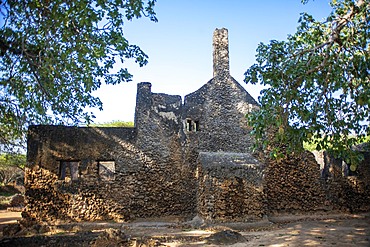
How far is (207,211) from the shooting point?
10758 millimetres

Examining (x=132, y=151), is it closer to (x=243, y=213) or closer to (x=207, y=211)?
(x=207, y=211)

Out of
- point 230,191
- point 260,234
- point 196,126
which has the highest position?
point 196,126

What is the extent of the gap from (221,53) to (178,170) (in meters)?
5.67

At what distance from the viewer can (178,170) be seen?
12.8 metres

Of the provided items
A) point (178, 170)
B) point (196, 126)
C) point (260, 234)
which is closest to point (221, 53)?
point (196, 126)

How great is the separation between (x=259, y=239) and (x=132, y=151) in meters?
6.23

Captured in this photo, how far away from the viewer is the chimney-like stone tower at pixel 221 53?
14047 millimetres

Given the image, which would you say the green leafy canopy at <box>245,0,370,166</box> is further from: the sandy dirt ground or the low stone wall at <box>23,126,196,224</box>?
the low stone wall at <box>23,126,196,224</box>

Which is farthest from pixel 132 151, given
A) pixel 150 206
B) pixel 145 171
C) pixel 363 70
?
pixel 363 70

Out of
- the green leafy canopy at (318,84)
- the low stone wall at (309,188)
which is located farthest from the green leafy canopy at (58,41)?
the low stone wall at (309,188)

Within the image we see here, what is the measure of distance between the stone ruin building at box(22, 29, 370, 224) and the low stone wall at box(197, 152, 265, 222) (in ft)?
0.11

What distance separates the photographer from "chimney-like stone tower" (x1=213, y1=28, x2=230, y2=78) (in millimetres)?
14047

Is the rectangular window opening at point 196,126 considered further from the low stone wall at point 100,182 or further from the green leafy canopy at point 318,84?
the green leafy canopy at point 318,84

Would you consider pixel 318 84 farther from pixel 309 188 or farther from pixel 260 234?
pixel 309 188
